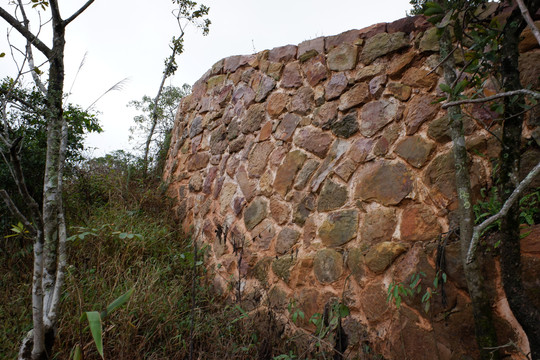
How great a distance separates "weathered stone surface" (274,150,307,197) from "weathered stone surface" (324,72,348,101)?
480mm

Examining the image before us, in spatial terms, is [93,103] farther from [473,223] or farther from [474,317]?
[474,317]

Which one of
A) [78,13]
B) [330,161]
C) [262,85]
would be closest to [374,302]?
[330,161]

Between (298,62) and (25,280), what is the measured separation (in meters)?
2.68

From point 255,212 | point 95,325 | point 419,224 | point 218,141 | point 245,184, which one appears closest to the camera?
point 95,325

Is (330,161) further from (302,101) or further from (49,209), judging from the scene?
(49,209)

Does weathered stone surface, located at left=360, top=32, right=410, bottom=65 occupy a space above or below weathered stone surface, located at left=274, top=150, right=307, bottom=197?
above

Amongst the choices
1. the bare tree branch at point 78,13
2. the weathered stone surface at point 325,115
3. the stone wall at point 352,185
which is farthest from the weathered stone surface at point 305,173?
the bare tree branch at point 78,13

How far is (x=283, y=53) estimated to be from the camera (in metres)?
3.01

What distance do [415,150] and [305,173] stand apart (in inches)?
32.5

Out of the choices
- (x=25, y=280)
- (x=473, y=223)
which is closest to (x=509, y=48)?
(x=473, y=223)

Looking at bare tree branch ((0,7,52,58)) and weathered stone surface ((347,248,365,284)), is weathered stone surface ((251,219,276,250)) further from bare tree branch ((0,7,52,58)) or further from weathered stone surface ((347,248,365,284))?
bare tree branch ((0,7,52,58))

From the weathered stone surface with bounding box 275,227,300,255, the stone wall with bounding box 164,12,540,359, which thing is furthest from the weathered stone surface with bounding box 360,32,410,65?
the weathered stone surface with bounding box 275,227,300,255

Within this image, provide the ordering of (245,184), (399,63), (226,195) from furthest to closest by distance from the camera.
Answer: (226,195)
(245,184)
(399,63)

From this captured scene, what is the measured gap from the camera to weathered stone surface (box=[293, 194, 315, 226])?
8.12ft
